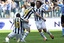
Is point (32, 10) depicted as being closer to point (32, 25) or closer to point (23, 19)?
point (23, 19)

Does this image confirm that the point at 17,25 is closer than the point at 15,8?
Yes

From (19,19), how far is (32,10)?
115cm

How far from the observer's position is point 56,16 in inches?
953

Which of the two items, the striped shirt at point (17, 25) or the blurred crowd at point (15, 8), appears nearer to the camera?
the striped shirt at point (17, 25)

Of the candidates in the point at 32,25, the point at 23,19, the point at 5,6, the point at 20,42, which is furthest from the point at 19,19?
the point at 5,6

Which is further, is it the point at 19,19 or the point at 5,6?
the point at 5,6

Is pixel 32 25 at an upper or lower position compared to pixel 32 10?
lower

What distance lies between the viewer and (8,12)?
2481 cm

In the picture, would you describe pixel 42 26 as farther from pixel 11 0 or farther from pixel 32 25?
pixel 11 0

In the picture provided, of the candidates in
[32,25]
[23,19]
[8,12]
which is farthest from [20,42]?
[8,12]

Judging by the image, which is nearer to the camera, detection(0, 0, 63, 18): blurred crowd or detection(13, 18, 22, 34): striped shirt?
detection(13, 18, 22, 34): striped shirt

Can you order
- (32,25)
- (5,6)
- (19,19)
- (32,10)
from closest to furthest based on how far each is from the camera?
1. (19,19)
2. (32,10)
3. (32,25)
4. (5,6)

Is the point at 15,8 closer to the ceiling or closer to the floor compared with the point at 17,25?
closer to the ceiling

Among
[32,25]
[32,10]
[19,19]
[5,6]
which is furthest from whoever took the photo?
[5,6]
